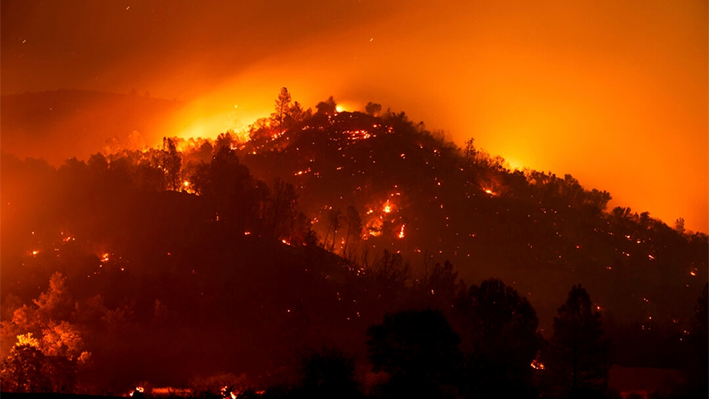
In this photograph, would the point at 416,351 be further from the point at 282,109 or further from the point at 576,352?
the point at 282,109

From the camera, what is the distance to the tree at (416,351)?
32500 millimetres

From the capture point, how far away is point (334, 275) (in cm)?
7288

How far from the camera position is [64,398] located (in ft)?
84.3

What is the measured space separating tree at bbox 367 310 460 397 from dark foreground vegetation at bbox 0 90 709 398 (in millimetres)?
115

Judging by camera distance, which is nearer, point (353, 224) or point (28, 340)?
point (28, 340)

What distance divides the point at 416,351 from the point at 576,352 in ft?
42.7

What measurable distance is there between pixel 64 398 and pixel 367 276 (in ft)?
166

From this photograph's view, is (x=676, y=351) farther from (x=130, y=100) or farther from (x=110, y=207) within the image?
(x=130, y=100)

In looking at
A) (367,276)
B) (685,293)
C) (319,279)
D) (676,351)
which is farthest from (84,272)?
(685,293)

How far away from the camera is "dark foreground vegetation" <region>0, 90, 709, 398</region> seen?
40094 mm

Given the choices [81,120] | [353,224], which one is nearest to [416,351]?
[353,224]

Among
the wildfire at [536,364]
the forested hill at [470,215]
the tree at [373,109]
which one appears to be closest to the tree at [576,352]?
the wildfire at [536,364]

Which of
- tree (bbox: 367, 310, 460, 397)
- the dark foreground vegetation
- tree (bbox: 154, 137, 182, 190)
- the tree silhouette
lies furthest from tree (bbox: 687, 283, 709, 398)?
tree (bbox: 154, 137, 182, 190)

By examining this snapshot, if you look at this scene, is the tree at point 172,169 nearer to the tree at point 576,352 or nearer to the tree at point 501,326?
the tree at point 501,326
